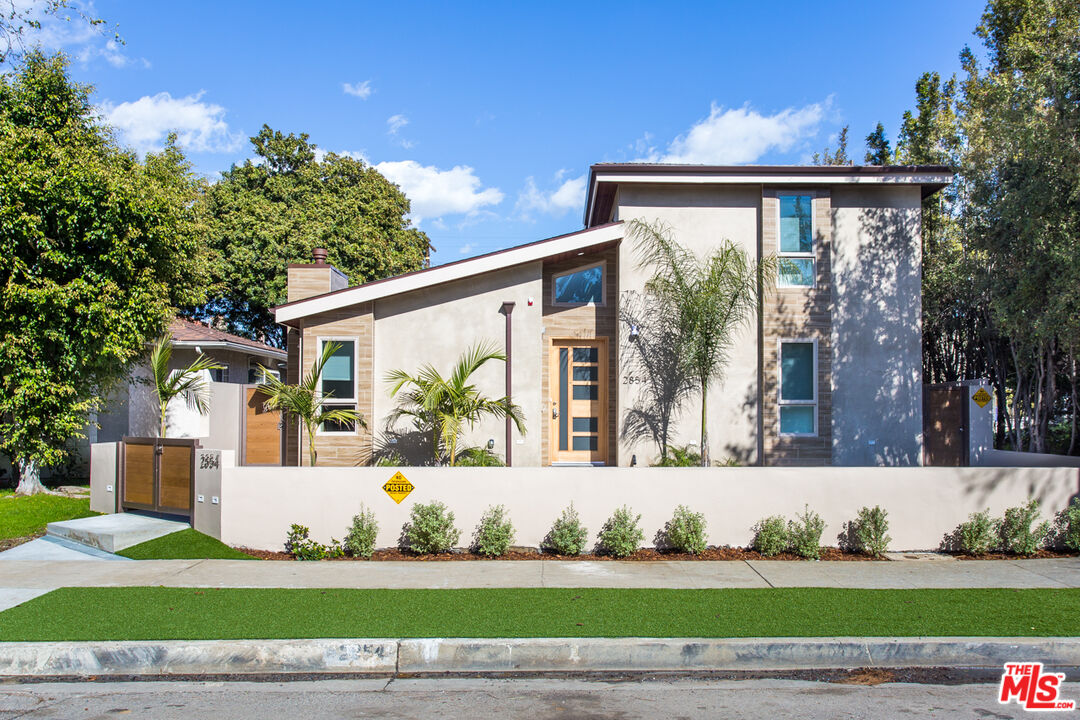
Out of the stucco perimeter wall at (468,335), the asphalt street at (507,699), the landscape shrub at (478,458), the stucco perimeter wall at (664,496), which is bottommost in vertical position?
the asphalt street at (507,699)

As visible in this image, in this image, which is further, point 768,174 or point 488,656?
point 768,174

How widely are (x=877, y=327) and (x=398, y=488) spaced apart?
9134 mm

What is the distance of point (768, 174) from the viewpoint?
13.1 meters

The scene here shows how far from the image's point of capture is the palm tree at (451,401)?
38.7ft

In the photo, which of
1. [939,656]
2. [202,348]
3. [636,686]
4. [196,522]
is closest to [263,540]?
[196,522]

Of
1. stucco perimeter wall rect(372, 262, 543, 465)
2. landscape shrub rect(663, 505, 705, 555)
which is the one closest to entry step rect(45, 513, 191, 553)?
stucco perimeter wall rect(372, 262, 543, 465)

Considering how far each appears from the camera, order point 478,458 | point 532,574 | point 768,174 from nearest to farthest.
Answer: point 532,574 < point 478,458 < point 768,174

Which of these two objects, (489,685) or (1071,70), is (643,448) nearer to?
(489,685)

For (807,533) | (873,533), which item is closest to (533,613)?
(807,533)

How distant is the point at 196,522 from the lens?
35.4 ft

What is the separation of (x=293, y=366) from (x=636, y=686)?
10.2 meters

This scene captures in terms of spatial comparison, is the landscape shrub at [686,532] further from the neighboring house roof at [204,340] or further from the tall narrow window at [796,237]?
the neighboring house roof at [204,340]

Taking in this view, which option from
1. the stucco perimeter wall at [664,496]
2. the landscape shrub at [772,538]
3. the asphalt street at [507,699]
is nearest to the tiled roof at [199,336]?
the stucco perimeter wall at [664,496]

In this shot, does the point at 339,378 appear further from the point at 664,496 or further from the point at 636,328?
the point at 664,496
